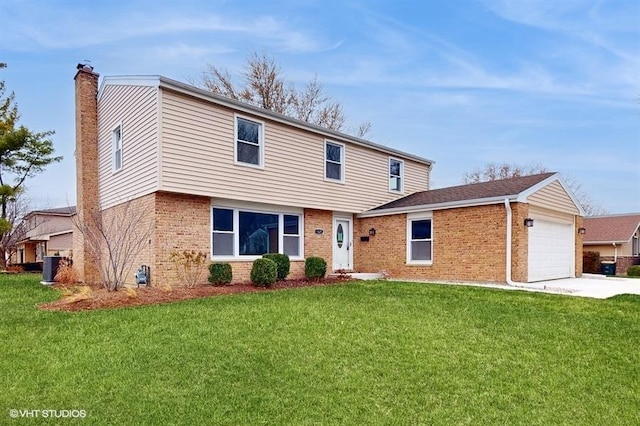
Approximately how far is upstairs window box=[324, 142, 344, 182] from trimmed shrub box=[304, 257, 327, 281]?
11.2 feet

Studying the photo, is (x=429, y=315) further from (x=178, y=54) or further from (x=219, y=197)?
(x=178, y=54)

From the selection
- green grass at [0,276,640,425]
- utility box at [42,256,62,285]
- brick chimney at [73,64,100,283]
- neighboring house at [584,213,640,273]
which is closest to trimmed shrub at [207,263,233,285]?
green grass at [0,276,640,425]

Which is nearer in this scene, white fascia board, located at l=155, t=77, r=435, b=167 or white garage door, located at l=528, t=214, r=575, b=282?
white fascia board, located at l=155, t=77, r=435, b=167

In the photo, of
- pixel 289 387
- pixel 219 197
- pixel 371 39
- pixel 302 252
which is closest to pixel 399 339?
pixel 289 387

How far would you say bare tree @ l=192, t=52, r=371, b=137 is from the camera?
2583 centimetres

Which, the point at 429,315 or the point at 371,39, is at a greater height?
the point at 371,39

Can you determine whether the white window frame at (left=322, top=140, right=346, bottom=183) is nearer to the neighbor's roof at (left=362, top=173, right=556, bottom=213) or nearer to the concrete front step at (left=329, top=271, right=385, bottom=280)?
the neighbor's roof at (left=362, top=173, right=556, bottom=213)

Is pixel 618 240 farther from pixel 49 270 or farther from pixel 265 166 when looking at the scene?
pixel 49 270

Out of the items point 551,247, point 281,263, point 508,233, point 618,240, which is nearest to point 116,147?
point 281,263

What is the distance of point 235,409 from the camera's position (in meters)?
4.05

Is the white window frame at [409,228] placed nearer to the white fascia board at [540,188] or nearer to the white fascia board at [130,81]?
the white fascia board at [540,188]

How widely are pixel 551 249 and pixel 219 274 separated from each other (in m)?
11.3

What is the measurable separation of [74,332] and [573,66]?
18.2 m

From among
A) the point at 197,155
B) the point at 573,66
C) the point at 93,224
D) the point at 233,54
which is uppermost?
the point at 233,54
